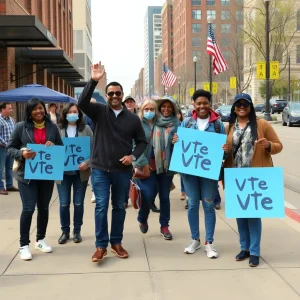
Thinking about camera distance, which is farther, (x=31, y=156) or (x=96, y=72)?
(x=31, y=156)

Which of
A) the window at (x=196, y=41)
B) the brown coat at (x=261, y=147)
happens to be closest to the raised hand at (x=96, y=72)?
the brown coat at (x=261, y=147)

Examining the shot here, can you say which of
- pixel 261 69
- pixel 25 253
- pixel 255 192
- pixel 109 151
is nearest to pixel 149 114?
pixel 109 151

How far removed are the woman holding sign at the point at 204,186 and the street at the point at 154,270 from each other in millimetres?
285

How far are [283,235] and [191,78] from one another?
83.8 metres

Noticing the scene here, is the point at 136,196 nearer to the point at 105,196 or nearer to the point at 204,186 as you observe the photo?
the point at 105,196

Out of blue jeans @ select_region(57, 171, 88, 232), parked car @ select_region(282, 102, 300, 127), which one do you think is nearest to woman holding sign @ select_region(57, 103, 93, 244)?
blue jeans @ select_region(57, 171, 88, 232)

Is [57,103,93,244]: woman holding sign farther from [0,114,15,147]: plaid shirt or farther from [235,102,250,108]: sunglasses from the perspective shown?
[0,114,15,147]: plaid shirt

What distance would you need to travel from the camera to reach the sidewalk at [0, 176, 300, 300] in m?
4.14

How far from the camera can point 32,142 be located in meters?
5.20

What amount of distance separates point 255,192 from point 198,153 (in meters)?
0.78

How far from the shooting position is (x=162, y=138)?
5730mm

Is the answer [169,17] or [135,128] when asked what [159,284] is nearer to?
[135,128]

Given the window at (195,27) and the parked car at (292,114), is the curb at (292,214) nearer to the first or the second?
the parked car at (292,114)

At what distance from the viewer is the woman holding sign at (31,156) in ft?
16.6
